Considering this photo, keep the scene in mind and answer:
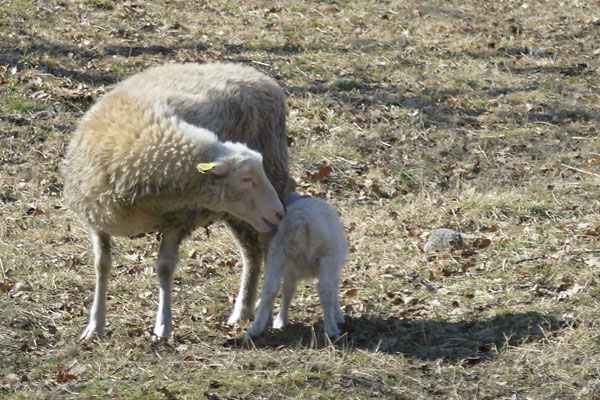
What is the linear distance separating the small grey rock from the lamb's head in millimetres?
2183

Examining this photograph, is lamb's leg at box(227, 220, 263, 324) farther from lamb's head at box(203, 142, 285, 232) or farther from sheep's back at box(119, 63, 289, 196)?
lamb's head at box(203, 142, 285, 232)

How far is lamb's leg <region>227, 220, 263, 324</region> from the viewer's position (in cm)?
652

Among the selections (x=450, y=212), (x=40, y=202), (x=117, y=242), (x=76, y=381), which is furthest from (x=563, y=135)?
(x=76, y=381)

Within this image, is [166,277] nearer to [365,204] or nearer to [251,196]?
[251,196]

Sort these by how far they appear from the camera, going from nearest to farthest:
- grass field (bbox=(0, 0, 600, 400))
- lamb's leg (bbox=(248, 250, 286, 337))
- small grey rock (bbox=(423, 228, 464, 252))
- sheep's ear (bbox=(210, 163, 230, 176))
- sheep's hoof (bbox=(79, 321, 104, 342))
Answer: grass field (bbox=(0, 0, 600, 400))
sheep's ear (bbox=(210, 163, 230, 176))
lamb's leg (bbox=(248, 250, 286, 337))
sheep's hoof (bbox=(79, 321, 104, 342))
small grey rock (bbox=(423, 228, 464, 252))

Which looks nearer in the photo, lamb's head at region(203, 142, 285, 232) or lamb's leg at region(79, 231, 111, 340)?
lamb's head at region(203, 142, 285, 232)

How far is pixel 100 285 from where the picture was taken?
6.19 m

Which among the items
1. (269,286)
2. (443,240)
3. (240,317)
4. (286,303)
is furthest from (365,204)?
(269,286)

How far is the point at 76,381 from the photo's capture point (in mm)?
5070

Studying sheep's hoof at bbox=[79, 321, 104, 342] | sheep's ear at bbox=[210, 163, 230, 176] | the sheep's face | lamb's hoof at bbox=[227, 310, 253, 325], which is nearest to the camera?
sheep's ear at bbox=[210, 163, 230, 176]

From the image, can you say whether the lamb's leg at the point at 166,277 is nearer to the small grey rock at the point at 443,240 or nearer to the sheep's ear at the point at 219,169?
the sheep's ear at the point at 219,169

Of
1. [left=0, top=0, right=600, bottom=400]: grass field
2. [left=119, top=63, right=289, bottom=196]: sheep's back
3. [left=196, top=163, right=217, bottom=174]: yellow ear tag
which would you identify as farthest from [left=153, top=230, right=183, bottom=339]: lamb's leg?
[left=119, top=63, right=289, bottom=196]: sheep's back

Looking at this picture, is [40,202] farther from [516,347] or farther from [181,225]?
[516,347]

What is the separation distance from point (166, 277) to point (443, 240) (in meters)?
2.76
